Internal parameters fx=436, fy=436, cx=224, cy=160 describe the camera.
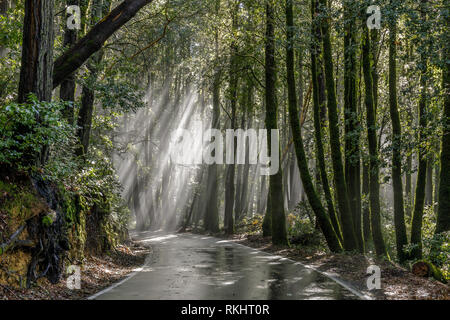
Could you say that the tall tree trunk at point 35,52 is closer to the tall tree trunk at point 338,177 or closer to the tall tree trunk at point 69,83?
the tall tree trunk at point 69,83

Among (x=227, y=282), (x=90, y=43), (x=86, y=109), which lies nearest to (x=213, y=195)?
(x=86, y=109)

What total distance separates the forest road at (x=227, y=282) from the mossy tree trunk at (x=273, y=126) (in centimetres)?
599

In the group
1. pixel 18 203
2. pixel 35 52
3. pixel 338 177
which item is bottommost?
pixel 18 203

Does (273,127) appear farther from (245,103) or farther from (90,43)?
(90,43)

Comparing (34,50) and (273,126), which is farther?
(273,126)

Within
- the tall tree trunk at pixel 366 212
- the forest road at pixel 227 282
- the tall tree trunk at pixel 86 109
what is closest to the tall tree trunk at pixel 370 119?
the tall tree trunk at pixel 366 212

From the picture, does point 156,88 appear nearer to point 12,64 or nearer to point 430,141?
point 12,64

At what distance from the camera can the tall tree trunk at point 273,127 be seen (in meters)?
22.1

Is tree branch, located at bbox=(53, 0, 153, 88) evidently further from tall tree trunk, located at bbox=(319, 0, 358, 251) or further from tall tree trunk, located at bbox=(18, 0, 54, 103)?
tall tree trunk, located at bbox=(319, 0, 358, 251)

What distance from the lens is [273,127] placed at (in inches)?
909

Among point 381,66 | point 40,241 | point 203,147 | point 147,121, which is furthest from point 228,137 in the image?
point 40,241

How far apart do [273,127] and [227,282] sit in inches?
518

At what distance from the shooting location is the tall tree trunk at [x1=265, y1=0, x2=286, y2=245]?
22.1m

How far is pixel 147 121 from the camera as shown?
45.4 meters
